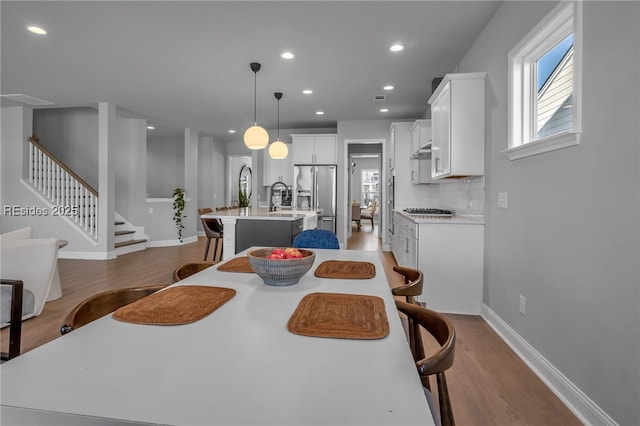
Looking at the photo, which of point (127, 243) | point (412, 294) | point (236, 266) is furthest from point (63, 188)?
point (412, 294)

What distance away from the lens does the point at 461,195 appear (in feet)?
13.0

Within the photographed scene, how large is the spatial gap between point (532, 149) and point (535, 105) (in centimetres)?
53

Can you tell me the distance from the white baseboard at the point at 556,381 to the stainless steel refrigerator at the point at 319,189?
4313 mm

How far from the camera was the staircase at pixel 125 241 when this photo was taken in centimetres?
614

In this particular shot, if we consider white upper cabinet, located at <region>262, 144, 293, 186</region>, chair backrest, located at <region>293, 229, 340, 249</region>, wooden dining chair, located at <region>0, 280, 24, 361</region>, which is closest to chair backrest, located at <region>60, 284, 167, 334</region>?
wooden dining chair, located at <region>0, 280, 24, 361</region>

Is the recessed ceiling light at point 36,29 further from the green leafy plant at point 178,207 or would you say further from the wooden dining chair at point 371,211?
the wooden dining chair at point 371,211

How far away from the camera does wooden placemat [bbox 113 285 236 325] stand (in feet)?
3.08

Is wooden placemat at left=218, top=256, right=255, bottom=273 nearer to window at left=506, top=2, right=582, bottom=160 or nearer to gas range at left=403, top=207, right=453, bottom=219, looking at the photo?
window at left=506, top=2, right=582, bottom=160

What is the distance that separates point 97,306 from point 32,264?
234 centimetres

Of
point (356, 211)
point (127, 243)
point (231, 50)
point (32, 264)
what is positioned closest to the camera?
point (32, 264)

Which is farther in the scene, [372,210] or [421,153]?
[372,210]

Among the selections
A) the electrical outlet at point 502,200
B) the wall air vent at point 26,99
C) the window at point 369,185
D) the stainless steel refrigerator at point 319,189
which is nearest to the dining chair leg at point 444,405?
the electrical outlet at point 502,200

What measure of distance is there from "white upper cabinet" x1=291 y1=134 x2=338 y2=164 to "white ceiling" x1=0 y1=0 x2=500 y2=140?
45.2 inches

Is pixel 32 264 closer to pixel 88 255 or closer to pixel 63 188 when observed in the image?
pixel 88 255
